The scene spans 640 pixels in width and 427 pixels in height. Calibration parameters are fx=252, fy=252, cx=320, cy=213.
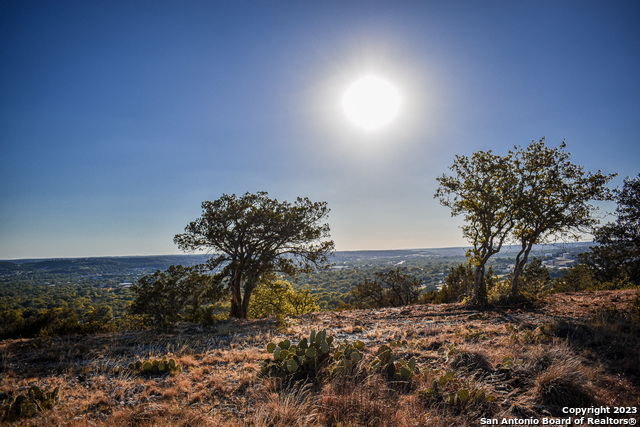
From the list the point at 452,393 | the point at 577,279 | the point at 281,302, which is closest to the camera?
the point at 452,393

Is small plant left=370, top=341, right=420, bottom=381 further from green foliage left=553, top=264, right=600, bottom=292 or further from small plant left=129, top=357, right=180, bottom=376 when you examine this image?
green foliage left=553, top=264, right=600, bottom=292

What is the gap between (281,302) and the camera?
33375 millimetres

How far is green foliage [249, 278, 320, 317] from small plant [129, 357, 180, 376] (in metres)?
24.1

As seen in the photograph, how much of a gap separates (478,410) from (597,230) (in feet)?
54.0

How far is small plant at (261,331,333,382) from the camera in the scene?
16.6 ft

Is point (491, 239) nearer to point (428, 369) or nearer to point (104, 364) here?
point (428, 369)

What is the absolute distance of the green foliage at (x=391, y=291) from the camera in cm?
2956

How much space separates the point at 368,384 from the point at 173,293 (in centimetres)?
1395

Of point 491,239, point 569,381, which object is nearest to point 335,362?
point 569,381

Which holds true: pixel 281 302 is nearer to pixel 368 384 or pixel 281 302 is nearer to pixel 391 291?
pixel 391 291

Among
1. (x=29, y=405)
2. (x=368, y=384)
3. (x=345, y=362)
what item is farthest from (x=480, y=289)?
(x=29, y=405)

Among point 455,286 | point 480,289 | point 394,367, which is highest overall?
point 394,367

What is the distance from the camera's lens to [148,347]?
28.5 feet

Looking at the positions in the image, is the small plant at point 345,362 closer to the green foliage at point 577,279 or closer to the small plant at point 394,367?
the small plant at point 394,367
